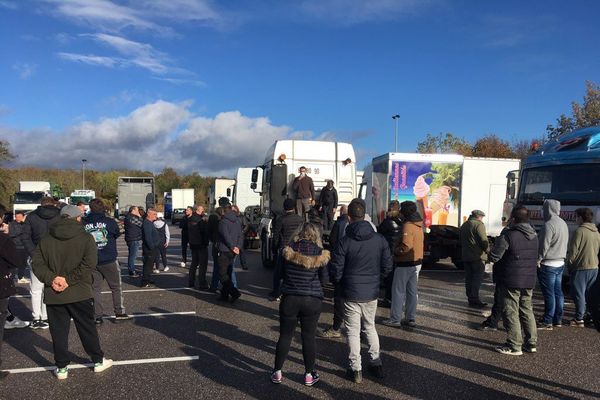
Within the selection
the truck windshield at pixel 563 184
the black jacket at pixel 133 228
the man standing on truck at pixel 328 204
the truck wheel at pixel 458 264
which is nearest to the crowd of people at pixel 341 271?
the truck windshield at pixel 563 184

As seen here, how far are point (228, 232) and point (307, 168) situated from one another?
4.50 m

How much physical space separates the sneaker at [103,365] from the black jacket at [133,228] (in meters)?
6.05

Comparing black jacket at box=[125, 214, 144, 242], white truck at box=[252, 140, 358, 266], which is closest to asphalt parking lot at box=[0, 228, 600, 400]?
black jacket at box=[125, 214, 144, 242]

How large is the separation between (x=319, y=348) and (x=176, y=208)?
39996mm

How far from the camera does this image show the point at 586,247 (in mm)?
6660

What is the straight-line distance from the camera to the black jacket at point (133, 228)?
1086cm

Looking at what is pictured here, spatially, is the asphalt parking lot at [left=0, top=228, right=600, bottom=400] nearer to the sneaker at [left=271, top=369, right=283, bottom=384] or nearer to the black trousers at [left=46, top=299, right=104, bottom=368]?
the sneaker at [left=271, top=369, right=283, bottom=384]

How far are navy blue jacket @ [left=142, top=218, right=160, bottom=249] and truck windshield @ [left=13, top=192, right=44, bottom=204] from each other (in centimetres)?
2386

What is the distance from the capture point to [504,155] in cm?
3653

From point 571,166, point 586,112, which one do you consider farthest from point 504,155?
point 571,166

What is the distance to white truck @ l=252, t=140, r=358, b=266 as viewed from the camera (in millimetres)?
12008

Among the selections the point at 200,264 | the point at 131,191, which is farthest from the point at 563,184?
the point at 131,191

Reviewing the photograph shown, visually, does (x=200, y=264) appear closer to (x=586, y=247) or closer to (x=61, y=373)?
(x=61, y=373)

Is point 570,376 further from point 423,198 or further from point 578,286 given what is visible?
point 423,198
